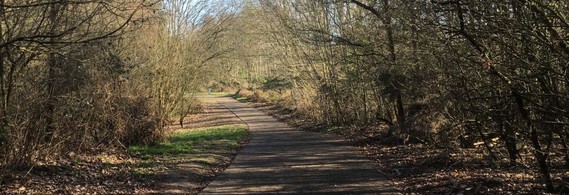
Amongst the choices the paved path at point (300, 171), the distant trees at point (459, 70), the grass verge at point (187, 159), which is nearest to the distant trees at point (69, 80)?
the grass verge at point (187, 159)

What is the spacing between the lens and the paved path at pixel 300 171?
8.37 metres

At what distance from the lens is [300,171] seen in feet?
33.1

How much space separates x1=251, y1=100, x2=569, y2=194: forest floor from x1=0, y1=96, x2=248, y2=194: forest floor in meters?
3.73

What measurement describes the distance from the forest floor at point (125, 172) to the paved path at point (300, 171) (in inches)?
21.4

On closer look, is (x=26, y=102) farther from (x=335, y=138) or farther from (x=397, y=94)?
(x=335, y=138)

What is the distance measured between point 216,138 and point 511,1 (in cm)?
1291

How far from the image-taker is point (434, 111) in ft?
34.8

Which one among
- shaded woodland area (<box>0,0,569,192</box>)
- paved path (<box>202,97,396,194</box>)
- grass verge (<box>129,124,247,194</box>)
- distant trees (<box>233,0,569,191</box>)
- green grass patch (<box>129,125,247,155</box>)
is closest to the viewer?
distant trees (<box>233,0,569,191</box>)

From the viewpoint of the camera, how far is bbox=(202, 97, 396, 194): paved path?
8367 mm

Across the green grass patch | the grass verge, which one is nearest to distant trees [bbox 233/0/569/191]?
the green grass patch

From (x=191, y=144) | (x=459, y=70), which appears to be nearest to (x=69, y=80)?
(x=191, y=144)

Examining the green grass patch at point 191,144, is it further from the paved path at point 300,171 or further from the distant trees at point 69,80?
the paved path at point 300,171

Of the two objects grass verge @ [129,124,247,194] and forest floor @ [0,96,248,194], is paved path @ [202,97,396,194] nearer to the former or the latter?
grass verge @ [129,124,247,194]

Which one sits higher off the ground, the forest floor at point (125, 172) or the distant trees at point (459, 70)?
the distant trees at point (459, 70)
